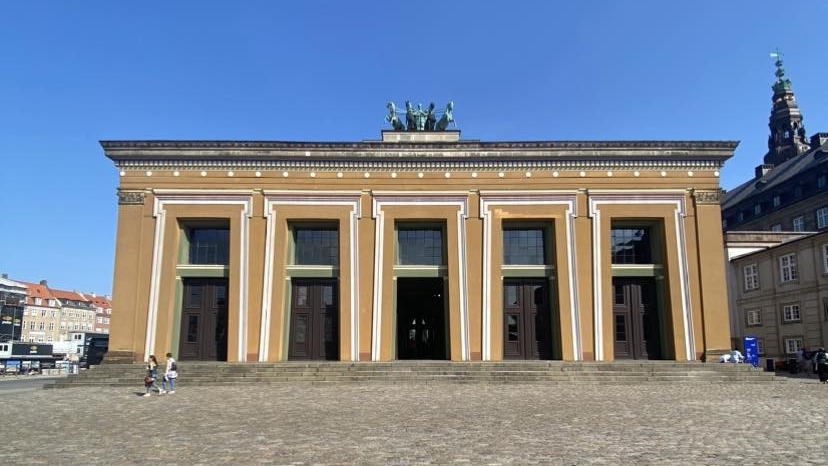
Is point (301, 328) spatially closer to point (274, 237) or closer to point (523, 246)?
point (274, 237)

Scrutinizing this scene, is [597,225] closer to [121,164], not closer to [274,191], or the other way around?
[274,191]

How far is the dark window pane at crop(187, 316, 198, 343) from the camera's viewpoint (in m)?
26.7

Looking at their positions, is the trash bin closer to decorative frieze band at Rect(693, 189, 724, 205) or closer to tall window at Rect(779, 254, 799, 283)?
tall window at Rect(779, 254, 799, 283)

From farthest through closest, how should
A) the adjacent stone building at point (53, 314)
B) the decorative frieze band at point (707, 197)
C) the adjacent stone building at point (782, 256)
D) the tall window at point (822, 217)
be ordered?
1. the adjacent stone building at point (53, 314)
2. the tall window at point (822, 217)
3. the adjacent stone building at point (782, 256)
4. the decorative frieze band at point (707, 197)

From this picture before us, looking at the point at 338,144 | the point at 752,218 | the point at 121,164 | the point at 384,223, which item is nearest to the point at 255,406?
the point at 384,223

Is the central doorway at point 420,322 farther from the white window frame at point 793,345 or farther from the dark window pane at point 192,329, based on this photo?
the white window frame at point 793,345

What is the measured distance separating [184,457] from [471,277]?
19.0m

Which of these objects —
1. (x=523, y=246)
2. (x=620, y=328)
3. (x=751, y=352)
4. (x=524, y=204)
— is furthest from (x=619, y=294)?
(x=751, y=352)

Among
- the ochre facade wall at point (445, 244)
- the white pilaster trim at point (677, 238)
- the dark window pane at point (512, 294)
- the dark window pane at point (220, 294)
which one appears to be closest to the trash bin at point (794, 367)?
the ochre facade wall at point (445, 244)

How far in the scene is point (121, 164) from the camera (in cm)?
2717

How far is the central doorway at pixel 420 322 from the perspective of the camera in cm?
2911

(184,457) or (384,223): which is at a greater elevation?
(384,223)

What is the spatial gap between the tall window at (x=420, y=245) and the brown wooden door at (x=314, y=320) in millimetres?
3686

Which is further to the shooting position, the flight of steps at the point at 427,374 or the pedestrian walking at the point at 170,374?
the flight of steps at the point at 427,374
